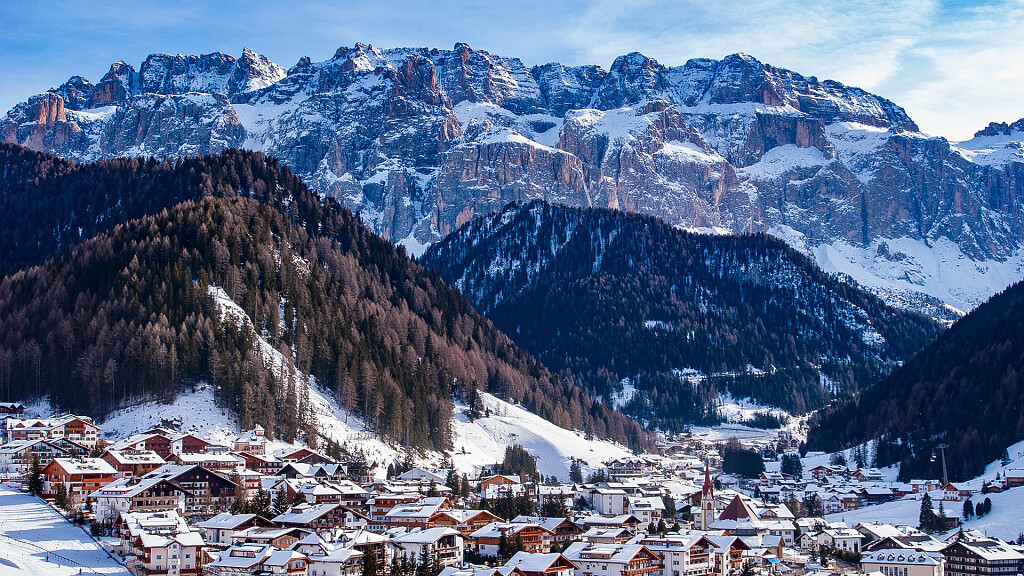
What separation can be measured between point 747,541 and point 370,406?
192ft

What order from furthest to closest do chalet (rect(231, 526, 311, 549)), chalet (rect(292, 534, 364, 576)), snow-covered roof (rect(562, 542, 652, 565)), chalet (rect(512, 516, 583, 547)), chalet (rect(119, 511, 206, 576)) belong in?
chalet (rect(512, 516, 583, 547)) → chalet (rect(231, 526, 311, 549)) → snow-covered roof (rect(562, 542, 652, 565)) → chalet (rect(292, 534, 364, 576)) → chalet (rect(119, 511, 206, 576))

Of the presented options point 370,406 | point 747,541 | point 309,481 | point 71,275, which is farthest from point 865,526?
point 71,275

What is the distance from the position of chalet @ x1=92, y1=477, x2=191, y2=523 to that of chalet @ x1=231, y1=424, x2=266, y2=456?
19.8 m

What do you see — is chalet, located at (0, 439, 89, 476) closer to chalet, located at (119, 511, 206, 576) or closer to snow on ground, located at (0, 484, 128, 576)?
snow on ground, located at (0, 484, 128, 576)

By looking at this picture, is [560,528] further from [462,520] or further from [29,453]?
[29,453]

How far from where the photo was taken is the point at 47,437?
134750mm

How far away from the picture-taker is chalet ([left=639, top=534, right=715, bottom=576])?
356 feet

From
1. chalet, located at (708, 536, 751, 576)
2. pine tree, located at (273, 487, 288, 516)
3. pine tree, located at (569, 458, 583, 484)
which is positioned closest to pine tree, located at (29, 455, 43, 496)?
pine tree, located at (273, 487, 288, 516)

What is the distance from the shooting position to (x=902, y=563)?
116 m

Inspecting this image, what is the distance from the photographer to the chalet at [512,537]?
112438mm

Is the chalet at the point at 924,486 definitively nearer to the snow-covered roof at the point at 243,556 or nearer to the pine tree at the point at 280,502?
the pine tree at the point at 280,502

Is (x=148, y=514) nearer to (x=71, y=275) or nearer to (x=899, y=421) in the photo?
(x=71, y=275)

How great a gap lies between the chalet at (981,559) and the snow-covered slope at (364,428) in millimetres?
57423

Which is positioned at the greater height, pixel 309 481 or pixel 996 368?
pixel 996 368
